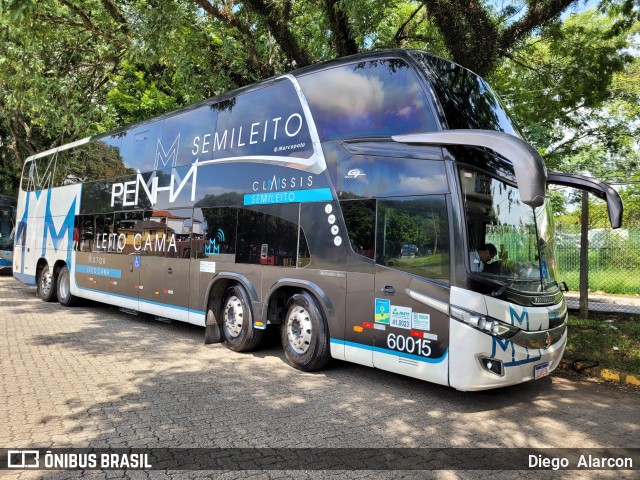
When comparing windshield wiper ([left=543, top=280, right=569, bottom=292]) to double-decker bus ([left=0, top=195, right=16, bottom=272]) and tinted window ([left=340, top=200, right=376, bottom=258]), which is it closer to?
tinted window ([left=340, top=200, right=376, bottom=258])

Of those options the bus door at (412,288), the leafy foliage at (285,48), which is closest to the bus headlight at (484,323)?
the bus door at (412,288)

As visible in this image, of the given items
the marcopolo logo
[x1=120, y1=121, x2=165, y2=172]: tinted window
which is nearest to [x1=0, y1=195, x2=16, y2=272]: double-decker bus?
[x1=120, y1=121, x2=165, y2=172]: tinted window

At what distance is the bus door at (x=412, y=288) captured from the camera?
5254mm

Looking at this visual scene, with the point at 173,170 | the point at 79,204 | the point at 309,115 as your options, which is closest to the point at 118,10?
the point at 79,204

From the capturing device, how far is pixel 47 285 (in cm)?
1338

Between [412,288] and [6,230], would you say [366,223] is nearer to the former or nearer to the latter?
[412,288]

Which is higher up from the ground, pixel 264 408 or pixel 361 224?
pixel 361 224

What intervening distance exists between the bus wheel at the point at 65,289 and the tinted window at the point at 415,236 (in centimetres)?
932

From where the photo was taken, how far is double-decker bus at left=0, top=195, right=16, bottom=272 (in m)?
21.9

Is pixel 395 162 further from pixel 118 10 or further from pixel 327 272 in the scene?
pixel 118 10

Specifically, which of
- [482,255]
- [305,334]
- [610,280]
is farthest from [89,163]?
[610,280]

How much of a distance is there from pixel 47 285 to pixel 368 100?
10907 millimetres

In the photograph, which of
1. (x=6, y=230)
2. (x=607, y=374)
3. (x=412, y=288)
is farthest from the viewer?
(x=6, y=230)

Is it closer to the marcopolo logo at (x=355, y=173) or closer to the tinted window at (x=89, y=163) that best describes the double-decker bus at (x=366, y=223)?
the marcopolo logo at (x=355, y=173)
